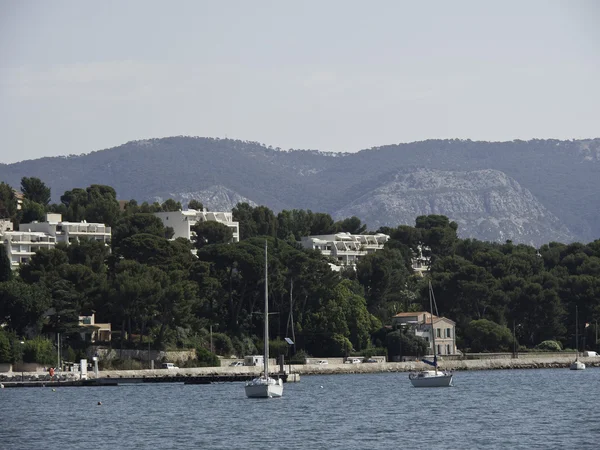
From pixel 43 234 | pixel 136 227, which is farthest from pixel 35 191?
pixel 136 227

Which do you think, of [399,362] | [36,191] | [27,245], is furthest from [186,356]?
[36,191]

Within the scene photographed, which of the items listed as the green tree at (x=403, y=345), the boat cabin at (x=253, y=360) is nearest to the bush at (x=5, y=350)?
the boat cabin at (x=253, y=360)

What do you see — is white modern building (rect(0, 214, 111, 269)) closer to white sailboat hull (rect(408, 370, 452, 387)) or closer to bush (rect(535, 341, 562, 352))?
bush (rect(535, 341, 562, 352))

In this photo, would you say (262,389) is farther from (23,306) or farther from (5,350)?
(23,306)

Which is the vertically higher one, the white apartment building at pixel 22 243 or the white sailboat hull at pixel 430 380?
the white apartment building at pixel 22 243

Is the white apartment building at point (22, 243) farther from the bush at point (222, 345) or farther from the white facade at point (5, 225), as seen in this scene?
the bush at point (222, 345)

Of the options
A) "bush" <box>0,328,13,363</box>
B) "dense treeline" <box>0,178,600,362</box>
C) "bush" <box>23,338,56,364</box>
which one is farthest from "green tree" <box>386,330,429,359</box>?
"bush" <box>0,328,13,363</box>

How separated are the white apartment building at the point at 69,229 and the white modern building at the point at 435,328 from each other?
35.5 metres

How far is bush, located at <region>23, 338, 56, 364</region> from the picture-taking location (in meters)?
96.4

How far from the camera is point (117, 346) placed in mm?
105375

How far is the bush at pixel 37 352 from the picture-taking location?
316ft

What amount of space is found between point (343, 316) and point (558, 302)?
86.0ft

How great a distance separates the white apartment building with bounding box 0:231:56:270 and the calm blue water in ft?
150

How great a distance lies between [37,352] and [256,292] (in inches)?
1023
